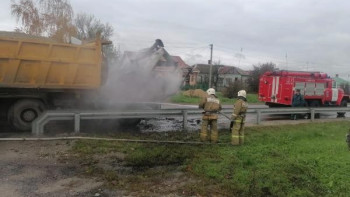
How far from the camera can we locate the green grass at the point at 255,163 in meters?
5.89

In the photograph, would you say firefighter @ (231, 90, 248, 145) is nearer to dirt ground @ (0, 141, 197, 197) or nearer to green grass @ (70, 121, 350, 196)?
green grass @ (70, 121, 350, 196)

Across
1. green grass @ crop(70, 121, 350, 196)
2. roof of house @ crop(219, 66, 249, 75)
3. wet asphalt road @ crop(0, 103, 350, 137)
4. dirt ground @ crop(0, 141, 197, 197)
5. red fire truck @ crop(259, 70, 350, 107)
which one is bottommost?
dirt ground @ crop(0, 141, 197, 197)

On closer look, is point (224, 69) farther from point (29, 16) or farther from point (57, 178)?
point (57, 178)

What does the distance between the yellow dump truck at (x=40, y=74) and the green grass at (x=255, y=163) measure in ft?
7.52

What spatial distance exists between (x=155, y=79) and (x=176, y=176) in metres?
5.61

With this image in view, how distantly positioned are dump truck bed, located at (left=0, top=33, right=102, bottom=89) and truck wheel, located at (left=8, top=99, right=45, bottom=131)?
50 cm

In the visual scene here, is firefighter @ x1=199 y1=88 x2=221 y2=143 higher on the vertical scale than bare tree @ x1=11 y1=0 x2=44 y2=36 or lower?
lower

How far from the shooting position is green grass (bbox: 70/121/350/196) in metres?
5.89

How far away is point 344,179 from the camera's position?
6.46 metres

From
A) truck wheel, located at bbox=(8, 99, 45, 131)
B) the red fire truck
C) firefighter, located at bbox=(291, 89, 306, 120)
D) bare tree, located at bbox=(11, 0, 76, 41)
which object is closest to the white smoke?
truck wheel, located at bbox=(8, 99, 45, 131)

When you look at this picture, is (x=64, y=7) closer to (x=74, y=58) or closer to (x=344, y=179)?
(x=74, y=58)

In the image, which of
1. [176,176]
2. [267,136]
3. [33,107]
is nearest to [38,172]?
[176,176]

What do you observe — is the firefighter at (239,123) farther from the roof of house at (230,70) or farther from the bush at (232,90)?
the roof of house at (230,70)

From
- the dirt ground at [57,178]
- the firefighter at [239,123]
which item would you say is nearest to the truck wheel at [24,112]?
the dirt ground at [57,178]
